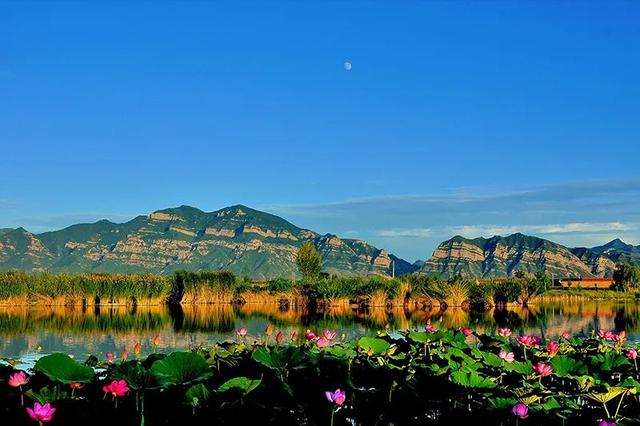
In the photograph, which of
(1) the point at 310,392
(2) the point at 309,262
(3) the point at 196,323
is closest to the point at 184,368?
(1) the point at 310,392

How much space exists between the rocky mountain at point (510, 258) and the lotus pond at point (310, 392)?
13360cm

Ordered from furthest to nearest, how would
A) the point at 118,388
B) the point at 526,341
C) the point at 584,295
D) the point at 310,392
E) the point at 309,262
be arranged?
the point at 309,262 < the point at 584,295 < the point at 526,341 < the point at 310,392 < the point at 118,388

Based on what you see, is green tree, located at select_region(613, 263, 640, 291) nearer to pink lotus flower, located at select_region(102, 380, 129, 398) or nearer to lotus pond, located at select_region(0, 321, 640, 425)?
lotus pond, located at select_region(0, 321, 640, 425)

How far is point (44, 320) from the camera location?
84.7ft

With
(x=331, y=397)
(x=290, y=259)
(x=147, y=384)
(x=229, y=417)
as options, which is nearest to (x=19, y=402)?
(x=147, y=384)

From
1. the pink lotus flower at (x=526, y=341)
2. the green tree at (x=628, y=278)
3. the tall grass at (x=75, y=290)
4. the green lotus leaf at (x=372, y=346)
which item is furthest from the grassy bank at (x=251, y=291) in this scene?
the green lotus leaf at (x=372, y=346)

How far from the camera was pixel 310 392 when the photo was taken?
5703 mm

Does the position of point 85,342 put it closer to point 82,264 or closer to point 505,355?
point 505,355

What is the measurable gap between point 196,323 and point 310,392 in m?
19.7

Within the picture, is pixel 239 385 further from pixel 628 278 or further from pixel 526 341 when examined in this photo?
pixel 628 278

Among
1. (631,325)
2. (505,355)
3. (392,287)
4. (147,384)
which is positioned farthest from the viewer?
(392,287)

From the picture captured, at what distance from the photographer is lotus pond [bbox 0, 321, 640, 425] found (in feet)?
16.4

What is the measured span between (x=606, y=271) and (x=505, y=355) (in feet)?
428

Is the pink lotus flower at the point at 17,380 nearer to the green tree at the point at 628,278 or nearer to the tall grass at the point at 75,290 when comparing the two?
the tall grass at the point at 75,290
